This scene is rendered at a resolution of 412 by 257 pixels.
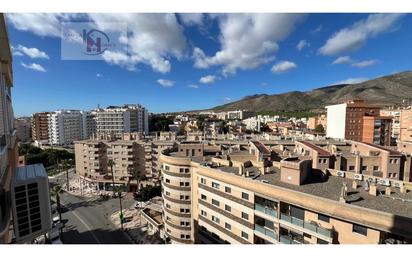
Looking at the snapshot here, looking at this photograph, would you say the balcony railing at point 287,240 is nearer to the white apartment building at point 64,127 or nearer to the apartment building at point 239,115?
the white apartment building at point 64,127

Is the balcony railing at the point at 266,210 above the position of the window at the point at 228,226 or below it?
above

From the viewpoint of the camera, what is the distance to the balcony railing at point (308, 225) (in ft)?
20.3

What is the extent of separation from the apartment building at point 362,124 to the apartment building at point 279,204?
18206 mm

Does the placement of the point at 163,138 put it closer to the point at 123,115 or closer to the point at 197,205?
the point at 197,205

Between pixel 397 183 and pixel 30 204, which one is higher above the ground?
pixel 30 204

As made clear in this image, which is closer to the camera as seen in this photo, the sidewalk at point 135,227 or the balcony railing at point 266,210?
the balcony railing at point 266,210

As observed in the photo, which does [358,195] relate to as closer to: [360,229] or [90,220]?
[360,229]

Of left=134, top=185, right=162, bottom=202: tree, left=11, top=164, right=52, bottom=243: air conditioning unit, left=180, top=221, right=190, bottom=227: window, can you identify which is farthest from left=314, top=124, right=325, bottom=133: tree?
left=11, top=164, right=52, bottom=243: air conditioning unit

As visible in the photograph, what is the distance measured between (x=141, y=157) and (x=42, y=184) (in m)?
22.1

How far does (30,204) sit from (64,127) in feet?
165

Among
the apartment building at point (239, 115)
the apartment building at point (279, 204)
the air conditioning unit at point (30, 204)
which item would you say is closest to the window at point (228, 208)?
the apartment building at point (279, 204)

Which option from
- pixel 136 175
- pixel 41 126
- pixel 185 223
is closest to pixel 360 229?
pixel 185 223

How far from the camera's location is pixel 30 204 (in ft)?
11.9

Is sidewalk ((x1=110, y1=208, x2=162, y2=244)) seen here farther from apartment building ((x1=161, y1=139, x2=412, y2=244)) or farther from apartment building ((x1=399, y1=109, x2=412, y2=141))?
apartment building ((x1=399, y1=109, x2=412, y2=141))
